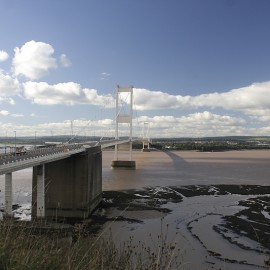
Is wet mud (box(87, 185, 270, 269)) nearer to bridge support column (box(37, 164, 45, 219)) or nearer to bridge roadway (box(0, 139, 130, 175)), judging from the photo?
bridge support column (box(37, 164, 45, 219))

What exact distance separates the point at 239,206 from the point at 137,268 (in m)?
26.8

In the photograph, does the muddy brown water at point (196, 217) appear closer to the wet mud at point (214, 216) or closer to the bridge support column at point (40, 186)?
the wet mud at point (214, 216)

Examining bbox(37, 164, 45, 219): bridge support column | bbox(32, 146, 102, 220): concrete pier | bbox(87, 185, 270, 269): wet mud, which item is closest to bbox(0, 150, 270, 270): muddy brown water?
bbox(87, 185, 270, 269): wet mud

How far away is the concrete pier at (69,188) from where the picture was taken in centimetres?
2538

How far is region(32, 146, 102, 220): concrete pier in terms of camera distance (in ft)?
83.3

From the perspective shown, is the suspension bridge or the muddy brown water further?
the suspension bridge

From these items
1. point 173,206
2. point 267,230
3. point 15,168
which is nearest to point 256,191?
point 173,206

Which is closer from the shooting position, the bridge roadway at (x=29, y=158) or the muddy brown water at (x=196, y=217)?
the muddy brown water at (x=196, y=217)

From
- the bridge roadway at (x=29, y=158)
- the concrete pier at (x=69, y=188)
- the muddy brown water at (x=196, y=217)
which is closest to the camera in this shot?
the muddy brown water at (x=196, y=217)

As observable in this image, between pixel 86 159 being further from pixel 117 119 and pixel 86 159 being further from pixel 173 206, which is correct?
pixel 117 119

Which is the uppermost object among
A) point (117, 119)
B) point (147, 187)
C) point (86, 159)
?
point (117, 119)

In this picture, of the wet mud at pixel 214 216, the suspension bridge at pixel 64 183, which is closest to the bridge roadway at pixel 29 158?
the suspension bridge at pixel 64 183

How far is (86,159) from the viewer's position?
2719 cm


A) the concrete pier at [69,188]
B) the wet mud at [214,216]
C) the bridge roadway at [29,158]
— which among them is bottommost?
the wet mud at [214,216]
